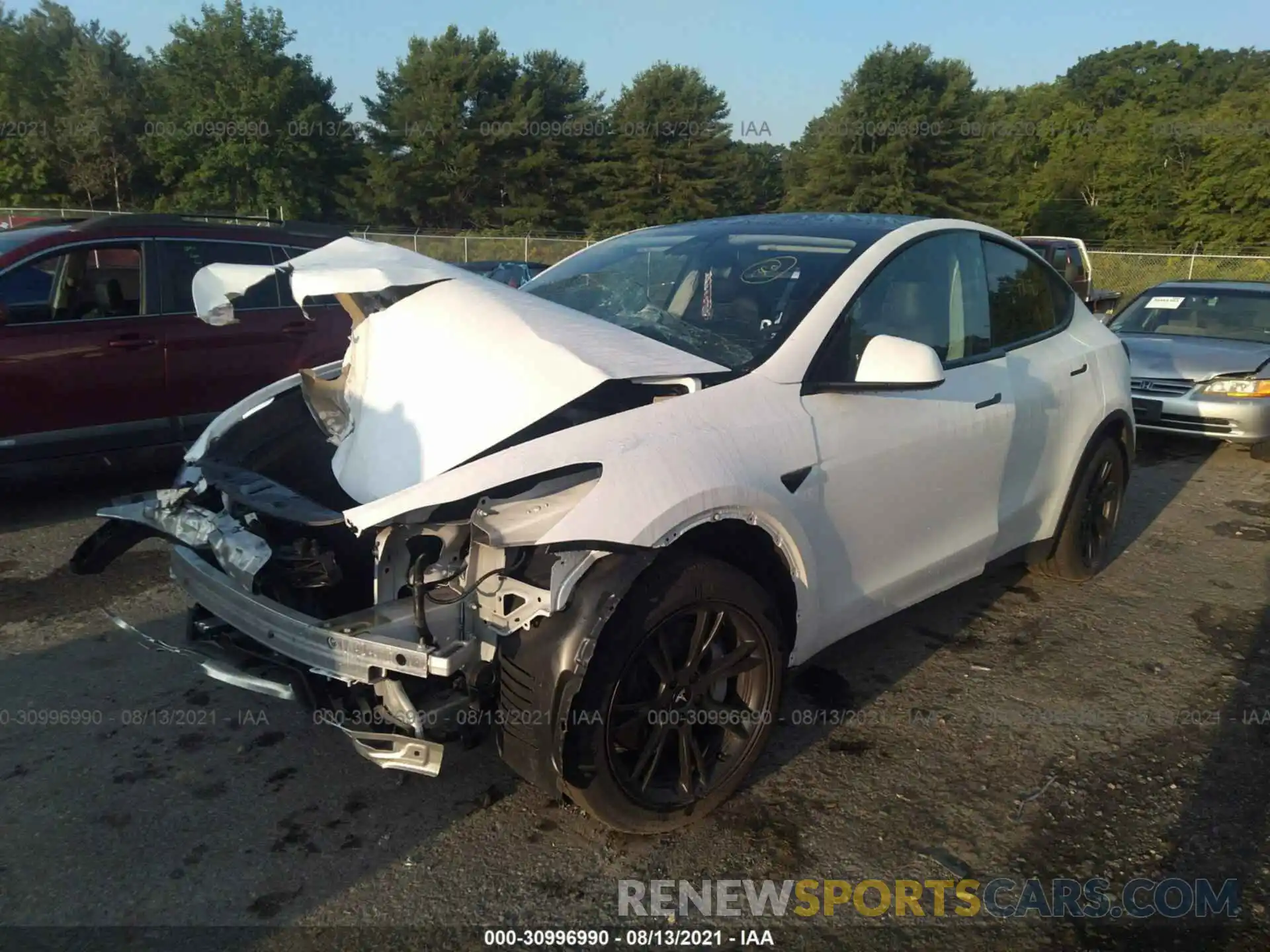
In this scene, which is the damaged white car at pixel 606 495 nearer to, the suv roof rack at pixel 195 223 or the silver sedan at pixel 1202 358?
the suv roof rack at pixel 195 223

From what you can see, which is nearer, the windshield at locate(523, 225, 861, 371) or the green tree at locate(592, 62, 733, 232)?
the windshield at locate(523, 225, 861, 371)

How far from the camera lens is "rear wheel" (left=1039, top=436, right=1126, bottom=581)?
4.56 metres

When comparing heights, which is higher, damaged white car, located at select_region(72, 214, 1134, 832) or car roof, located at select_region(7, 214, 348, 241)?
car roof, located at select_region(7, 214, 348, 241)

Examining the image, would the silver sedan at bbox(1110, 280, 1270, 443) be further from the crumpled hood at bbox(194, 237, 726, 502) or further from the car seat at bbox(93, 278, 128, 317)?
the car seat at bbox(93, 278, 128, 317)

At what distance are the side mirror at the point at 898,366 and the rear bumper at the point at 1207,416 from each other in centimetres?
534

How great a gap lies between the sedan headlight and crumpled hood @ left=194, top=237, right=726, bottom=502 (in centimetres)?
655

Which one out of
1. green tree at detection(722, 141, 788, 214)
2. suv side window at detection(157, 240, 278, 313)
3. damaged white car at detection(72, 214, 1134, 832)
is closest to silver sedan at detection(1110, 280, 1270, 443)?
damaged white car at detection(72, 214, 1134, 832)

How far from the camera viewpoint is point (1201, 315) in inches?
355

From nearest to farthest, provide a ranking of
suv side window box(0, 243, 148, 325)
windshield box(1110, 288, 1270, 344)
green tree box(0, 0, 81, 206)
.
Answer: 1. suv side window box(0, 243, 148, 325)
2. windshield box(1110, 288, 1270, 344)
3. green tree box(0, 0, 81, 206)

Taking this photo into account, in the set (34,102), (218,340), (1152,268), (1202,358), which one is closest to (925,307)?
(218,340)

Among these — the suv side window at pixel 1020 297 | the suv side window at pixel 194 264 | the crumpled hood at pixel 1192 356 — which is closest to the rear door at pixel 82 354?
the suv side window at pixel 194 264

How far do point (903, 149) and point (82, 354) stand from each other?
39.5 meters

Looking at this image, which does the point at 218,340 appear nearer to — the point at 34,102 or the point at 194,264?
the point at 194,264

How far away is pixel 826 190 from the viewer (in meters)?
41.5
